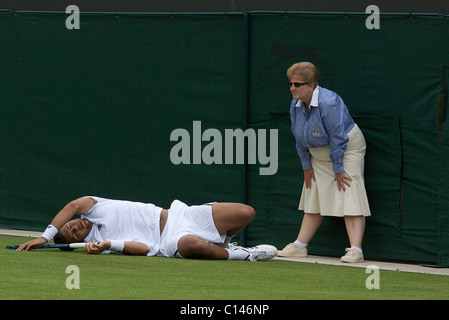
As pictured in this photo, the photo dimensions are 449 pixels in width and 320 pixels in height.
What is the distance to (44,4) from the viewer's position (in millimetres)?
11695

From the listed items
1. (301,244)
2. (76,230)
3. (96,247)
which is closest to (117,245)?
(96,247)

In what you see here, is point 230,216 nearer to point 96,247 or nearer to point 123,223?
point 123,223

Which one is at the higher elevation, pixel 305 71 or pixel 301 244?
pixel 305 71

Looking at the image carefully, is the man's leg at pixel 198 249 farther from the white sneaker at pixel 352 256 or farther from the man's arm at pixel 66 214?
the white sneaker at pixel 352 256

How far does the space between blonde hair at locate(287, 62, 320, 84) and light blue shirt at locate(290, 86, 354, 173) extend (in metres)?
0.11

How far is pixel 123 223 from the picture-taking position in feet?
29.7

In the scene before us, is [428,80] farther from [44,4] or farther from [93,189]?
[44,4]

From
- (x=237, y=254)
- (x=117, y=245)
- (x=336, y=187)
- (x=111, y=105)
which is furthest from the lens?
(x=111, y=105)

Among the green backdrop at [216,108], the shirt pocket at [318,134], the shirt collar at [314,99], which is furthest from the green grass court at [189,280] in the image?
the shirt collar at [314,99]

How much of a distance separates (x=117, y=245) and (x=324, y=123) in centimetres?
226

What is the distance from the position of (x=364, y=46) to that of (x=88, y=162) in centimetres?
335

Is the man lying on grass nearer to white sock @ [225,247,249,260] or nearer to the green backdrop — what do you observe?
white sock @ [225,247,249,260]

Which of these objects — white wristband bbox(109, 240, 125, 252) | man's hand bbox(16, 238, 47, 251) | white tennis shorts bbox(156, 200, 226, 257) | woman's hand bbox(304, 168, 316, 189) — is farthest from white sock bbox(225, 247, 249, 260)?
man's hand bbox(16, 238, 47, 251)

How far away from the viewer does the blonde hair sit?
30.9ft
